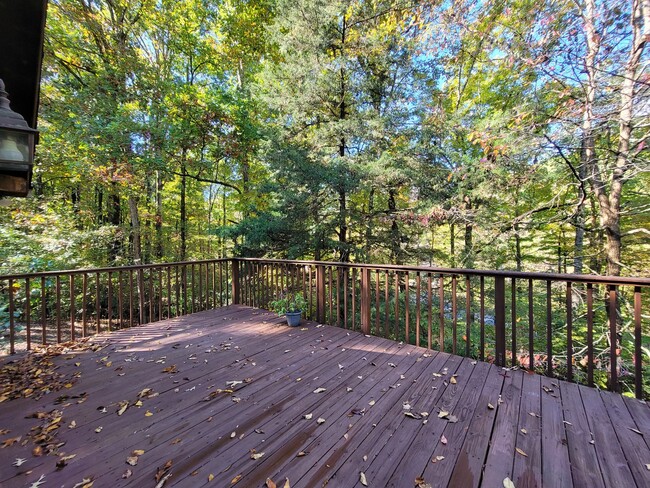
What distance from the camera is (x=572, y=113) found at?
3961 mm

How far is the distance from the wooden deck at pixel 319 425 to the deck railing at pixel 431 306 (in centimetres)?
49

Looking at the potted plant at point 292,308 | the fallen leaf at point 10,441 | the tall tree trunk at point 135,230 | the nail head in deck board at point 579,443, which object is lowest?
the nail head in deck board at point 579,443

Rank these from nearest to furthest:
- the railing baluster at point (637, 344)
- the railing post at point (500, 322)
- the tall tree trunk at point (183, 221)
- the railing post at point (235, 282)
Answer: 1. the railing baluster at point (637, 344)
2. the railing post at point (500, 322)
3. the railing post at point (235, 282)
4. the tall tree trunk at point (183, 221)

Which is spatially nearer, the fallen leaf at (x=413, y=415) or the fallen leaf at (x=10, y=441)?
the fallen leaf at (x=10, y=441)

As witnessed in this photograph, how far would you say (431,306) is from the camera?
3.60 metres

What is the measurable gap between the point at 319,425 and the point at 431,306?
7.58ft

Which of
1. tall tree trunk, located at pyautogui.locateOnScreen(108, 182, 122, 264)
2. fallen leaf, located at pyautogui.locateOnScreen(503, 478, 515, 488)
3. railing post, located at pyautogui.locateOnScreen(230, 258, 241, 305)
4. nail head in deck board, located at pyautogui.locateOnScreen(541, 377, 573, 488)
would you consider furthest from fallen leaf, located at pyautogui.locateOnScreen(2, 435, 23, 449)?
tall tree trunk, located at pyautogui.locateOnScreen(108, 182, 122, 264)

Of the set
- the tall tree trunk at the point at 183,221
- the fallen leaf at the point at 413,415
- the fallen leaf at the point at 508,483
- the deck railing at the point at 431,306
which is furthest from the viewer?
the tall tree trunk at the point at 183,221

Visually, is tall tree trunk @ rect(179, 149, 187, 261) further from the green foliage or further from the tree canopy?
the green foliage

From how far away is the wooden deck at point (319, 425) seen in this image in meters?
1.44

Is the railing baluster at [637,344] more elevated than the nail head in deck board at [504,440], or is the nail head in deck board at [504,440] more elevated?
the railing baluster at [637,344]

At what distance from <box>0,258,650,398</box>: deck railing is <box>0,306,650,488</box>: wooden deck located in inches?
19.1

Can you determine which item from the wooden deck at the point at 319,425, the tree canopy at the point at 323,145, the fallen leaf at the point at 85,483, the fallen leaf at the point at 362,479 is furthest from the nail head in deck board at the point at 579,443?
the tree canopy at the point at 323,145

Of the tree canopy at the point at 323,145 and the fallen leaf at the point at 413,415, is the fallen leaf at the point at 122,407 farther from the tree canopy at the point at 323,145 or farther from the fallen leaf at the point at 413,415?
the tree canopy at the point at 323,145
